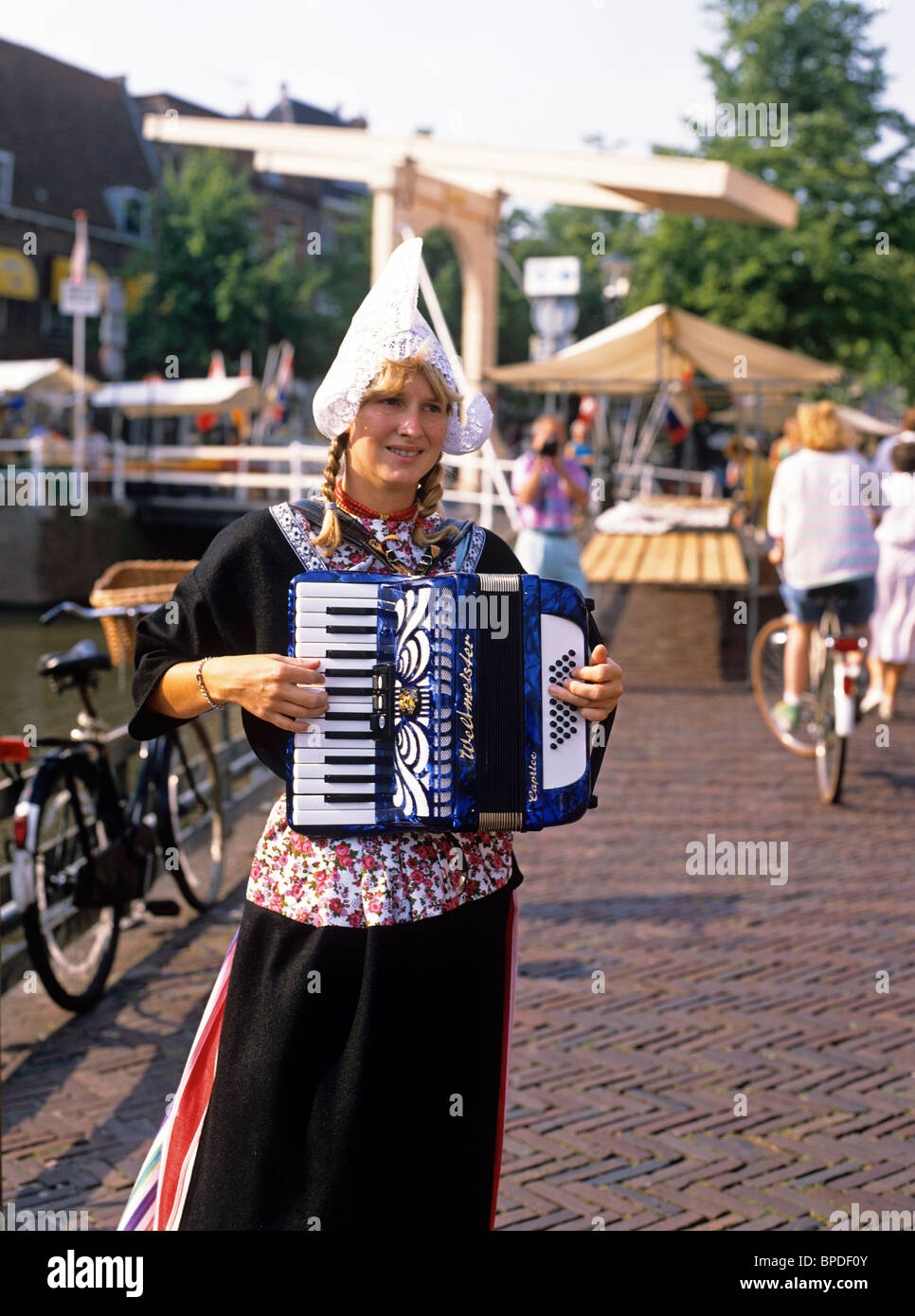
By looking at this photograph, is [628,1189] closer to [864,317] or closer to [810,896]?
[810,896]

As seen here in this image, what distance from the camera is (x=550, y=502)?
407 inches

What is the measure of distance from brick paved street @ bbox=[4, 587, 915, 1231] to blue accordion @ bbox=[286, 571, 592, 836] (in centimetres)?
158

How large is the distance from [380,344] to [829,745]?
19.8 ft

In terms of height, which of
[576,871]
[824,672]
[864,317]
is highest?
[864,317]

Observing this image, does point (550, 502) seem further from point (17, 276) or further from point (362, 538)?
point (17, 276)

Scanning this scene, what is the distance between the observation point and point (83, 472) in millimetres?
23969

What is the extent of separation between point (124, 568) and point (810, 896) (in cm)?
314

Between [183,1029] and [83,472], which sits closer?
[183,1029]

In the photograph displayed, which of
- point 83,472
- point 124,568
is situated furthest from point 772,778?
point 83,472

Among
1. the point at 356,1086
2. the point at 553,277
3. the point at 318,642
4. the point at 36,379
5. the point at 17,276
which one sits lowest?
the point at 356,1086

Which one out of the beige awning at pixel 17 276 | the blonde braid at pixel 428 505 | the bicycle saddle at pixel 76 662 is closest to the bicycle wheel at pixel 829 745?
the bicycle saddle at pixel 76 662

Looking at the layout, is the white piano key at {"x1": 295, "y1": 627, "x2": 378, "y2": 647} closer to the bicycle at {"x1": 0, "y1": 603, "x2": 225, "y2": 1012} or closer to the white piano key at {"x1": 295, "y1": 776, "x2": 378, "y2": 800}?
the white piano key at {"x1": 295, "y1": 776, "x2": 378, "y2": 800}

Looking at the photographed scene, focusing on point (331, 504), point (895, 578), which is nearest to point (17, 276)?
point (895, 578)

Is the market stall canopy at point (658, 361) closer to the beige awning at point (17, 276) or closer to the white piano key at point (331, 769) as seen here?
the white piano key at point (331, 769)
